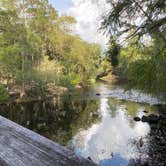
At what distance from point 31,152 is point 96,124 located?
11881 millimetres

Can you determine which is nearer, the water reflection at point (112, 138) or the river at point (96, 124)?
the water reflection at point (112, 138)

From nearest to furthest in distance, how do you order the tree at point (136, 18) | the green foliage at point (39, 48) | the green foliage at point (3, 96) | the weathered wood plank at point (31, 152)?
1. the weathered wood plank at point (31, 152)
2. the tree at point (136, 18)
3. the green foliage at point (3, 96)
4. the green foliage at point (39, 48)

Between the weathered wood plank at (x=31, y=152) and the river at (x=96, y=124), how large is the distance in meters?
5.91

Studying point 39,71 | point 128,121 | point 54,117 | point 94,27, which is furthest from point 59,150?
point 39,71

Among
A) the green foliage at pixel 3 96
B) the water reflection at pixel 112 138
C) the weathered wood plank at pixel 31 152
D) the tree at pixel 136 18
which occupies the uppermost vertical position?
the tree at pixel 136 18

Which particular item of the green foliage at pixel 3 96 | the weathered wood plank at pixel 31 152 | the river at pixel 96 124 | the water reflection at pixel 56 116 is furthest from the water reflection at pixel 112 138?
the green foliage at pixel 3 96

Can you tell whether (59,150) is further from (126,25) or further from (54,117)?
(54,117)

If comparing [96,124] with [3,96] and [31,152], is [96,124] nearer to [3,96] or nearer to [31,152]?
[3,96]

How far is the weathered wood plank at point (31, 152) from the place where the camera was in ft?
2.67

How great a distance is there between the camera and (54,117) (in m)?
13.9

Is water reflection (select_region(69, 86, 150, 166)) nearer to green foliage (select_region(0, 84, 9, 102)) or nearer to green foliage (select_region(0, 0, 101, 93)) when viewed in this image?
green foliage (select_region(0, 0, 101, 93))

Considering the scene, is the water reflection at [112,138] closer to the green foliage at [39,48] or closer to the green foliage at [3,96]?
the green foliage at [39,48]

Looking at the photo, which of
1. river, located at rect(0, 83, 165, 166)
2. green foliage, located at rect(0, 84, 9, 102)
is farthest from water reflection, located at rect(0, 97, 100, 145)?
green foliage, located at rect(0, 84, 9, 102)

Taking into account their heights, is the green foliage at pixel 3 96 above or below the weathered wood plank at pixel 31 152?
below
